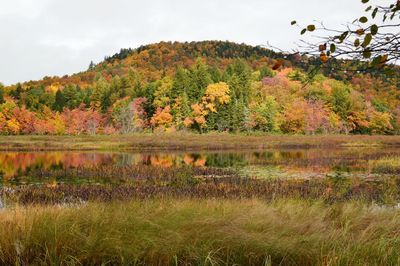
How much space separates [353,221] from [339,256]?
3357 millimetres

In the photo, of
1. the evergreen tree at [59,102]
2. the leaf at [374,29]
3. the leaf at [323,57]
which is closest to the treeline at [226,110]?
the evergreen tree at [59,102]

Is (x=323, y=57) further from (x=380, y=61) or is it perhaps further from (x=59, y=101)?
(x=59, y=101)

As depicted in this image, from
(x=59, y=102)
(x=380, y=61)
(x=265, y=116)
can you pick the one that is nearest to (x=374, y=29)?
(x=380, y=61)

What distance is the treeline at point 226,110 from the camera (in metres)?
80.1

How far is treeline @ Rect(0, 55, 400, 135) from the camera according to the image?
8006 cm

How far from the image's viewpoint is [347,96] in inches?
3393

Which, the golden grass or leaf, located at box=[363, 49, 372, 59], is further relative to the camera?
the golden grass

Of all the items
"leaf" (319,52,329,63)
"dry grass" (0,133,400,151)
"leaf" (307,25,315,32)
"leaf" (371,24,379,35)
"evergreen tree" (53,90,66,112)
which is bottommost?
"dry grass" (0,133,400,151)

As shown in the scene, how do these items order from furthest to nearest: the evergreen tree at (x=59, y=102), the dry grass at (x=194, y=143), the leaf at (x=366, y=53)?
the evergreen tree at (x=59, y=102) < the dry grass at (x=194, y=143) < the leaf at (x=366, y=53)


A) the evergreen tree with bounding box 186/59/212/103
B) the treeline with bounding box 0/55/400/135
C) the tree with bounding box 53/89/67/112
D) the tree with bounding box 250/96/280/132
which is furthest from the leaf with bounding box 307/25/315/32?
the tree with bounding box 53/89/67/112

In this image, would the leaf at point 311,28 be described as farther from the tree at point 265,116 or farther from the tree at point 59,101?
the tree at point 59,101

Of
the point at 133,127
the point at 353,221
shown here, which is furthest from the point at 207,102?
the point at 353,221

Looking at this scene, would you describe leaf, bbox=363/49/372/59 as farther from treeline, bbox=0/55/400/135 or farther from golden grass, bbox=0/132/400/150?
treeline, bbox=0/55/400/135

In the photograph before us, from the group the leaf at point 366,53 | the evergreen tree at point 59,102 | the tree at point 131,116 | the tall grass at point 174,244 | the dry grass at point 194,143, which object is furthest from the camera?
the evergreen tree at point 59,102
